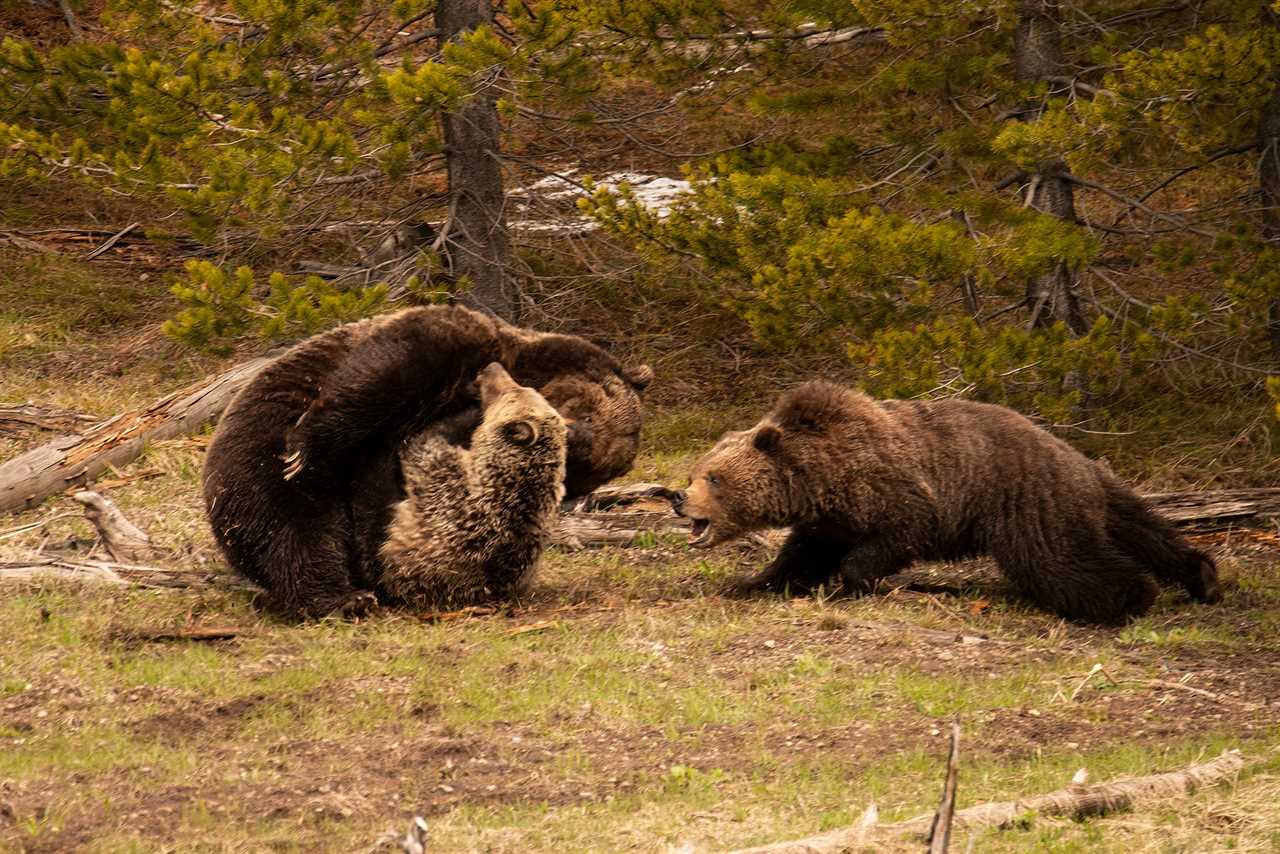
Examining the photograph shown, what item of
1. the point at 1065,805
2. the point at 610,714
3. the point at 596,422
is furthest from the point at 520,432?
the point at 1065,805

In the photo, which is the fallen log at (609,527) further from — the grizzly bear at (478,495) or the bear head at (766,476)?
the grizzly bear at (478,495)

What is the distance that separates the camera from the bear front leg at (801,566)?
891cm

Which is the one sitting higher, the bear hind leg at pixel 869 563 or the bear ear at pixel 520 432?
the bear ear at pixel 520 432

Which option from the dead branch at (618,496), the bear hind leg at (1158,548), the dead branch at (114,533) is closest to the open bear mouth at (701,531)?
the dead branch at (618,496)

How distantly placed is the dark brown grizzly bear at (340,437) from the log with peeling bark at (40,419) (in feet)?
17.1

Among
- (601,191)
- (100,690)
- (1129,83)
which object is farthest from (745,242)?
(100,690)

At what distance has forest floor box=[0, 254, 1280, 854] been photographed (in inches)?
201

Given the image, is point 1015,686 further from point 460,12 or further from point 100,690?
point 460,12

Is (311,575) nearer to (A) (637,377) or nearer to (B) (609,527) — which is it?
(A) (637,377)

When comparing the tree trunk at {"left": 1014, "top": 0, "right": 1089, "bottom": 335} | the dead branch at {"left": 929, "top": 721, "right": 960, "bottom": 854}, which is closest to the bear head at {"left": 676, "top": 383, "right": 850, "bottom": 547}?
the tree trunk at {"left": 1014, "top": 0, "right": 1089, "bottom": 335}

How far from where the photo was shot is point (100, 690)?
654 cm

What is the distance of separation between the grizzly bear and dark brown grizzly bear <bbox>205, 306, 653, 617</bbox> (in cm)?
16

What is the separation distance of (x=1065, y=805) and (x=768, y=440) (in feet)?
12.5

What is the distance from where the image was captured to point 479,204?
46.0 ft
